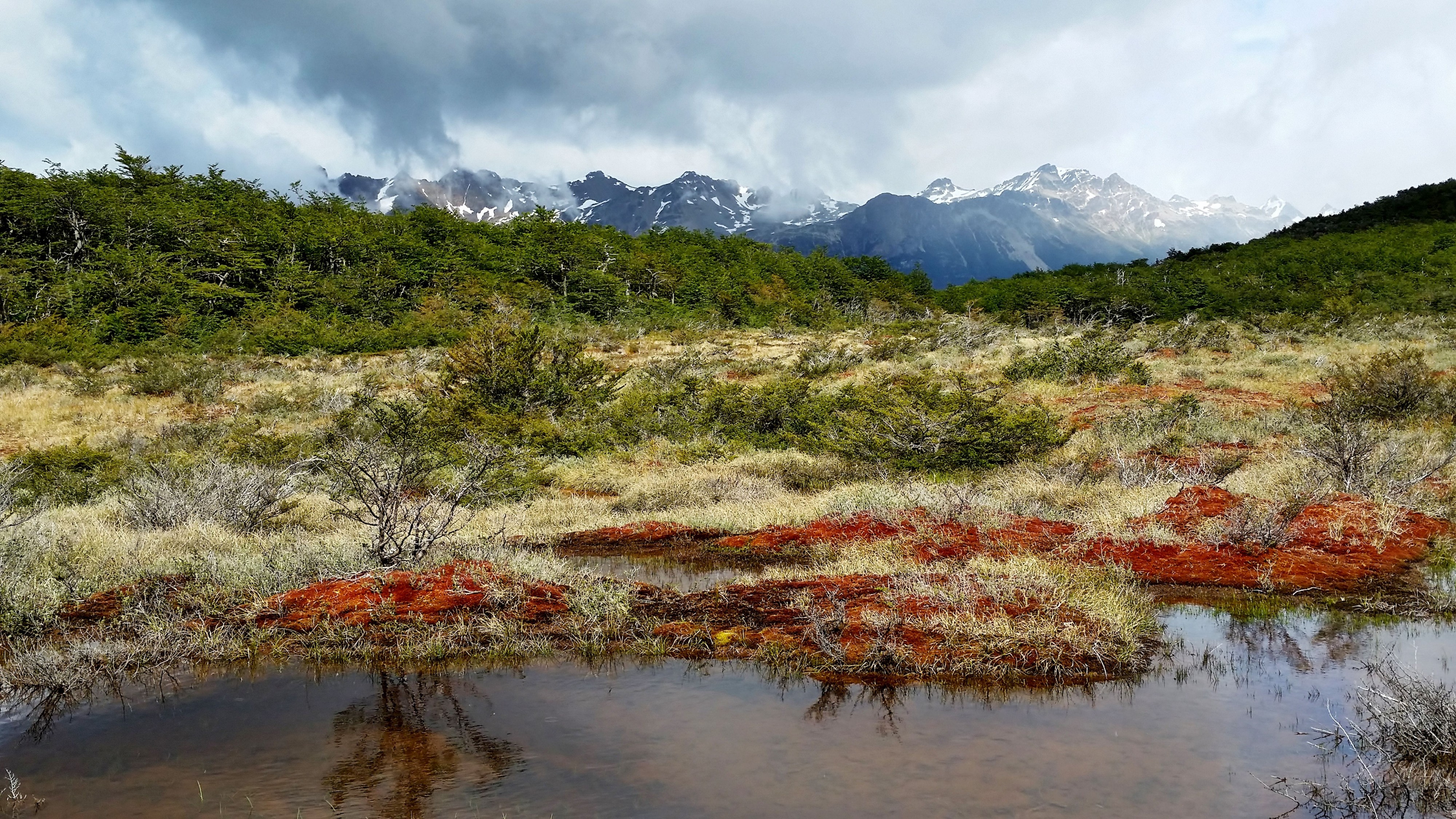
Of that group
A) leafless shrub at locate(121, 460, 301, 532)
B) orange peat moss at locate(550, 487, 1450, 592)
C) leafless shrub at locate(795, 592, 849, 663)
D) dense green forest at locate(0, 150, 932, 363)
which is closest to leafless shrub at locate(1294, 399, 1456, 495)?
orange peat moss at locate(550, 487, 1450, 592)

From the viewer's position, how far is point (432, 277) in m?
54.5

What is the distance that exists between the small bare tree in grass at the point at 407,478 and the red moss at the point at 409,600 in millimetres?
722

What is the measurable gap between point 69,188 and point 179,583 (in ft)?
171

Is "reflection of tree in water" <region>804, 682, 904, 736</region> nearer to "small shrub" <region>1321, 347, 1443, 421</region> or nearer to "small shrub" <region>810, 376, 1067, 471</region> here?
"small shrub" <region>810, 376, 1067, 471</region>

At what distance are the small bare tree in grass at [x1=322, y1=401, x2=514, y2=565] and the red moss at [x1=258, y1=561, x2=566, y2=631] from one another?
72 centimetres

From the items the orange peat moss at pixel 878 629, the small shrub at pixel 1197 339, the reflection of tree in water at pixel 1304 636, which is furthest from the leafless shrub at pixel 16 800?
the small shrub at pixel 1197 339

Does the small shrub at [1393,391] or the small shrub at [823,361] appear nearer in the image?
the small shrub at [1393,391]

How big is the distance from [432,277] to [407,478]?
4787cm

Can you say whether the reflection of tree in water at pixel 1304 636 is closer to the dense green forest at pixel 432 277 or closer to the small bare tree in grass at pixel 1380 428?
the small bare tree in grass at pixel 1380 428

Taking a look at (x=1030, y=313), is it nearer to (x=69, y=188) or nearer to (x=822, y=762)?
(x=822, y=762)

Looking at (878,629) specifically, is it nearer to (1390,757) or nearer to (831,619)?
(831,619)

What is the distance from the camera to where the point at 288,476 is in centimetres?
Result: 1268

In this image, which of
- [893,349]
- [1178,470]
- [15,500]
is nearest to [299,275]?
[893,349]

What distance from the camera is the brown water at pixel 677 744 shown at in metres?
4.14
